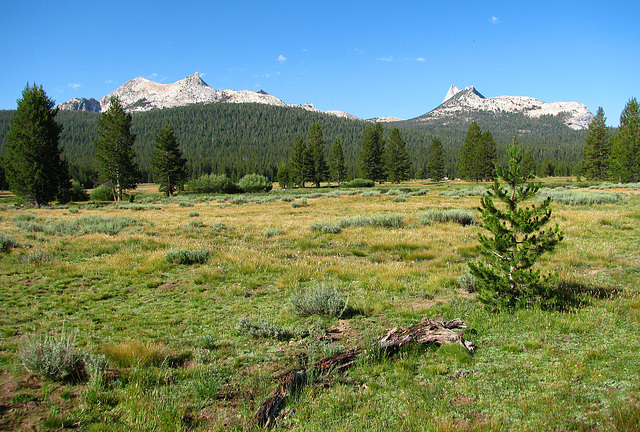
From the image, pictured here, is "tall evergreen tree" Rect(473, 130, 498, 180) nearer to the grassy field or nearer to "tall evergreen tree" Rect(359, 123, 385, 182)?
"tall evergreen tree" Rect(359, 123, 385, 182)

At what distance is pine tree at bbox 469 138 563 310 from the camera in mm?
5531

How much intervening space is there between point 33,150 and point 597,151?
94942 mm

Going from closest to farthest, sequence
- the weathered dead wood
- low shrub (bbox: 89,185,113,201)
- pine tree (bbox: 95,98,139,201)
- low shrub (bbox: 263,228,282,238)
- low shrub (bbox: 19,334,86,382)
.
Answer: the weathered dead wood, low shrub (bbox: 19,334,86,382), low shrub (bbox: 263,228,282,238), pine tree (bbox: 95,98,139,201), low shrub (bbox: 89,185,113,201)

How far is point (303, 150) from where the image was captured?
83250 mm

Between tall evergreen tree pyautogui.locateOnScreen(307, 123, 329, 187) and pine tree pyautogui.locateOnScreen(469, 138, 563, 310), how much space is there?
78712 millimetres

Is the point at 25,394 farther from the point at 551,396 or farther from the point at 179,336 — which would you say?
the point at 551,396

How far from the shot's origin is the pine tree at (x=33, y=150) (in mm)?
35656

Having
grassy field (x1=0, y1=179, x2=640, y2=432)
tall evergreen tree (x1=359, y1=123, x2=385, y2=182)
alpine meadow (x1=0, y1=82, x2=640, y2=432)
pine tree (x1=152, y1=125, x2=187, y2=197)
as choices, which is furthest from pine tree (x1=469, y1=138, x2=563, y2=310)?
tall evergreen tree (x1=359, y1=123, x2=385, y2=182)

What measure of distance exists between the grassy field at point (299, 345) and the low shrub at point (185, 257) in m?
0.04

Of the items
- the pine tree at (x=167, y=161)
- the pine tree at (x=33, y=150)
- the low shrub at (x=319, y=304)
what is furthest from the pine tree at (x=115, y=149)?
the low shrub at (x=319, y=304)

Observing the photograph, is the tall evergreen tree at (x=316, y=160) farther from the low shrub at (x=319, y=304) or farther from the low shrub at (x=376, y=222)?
the low shrub at (x=319, y=304)

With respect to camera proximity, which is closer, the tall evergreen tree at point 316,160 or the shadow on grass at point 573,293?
the shadow on grass at point 573,293

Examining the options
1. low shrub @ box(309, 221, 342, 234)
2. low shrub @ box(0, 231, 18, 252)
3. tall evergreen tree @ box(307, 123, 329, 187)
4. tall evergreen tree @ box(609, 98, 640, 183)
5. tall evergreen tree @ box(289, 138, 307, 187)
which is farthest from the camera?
tall evergreen tree @ box(307, 123, 329, 187)

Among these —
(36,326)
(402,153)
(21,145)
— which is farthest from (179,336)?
(402,153)
